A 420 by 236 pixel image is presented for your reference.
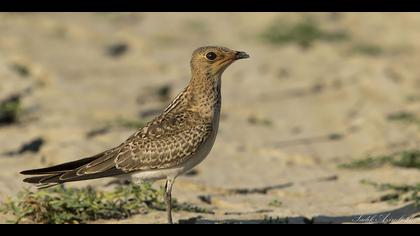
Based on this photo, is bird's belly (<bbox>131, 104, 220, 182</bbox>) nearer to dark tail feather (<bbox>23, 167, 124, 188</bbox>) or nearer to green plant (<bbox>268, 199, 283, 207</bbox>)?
dark tail feather (<bbox>23, 167, 124, 188</bbox>)

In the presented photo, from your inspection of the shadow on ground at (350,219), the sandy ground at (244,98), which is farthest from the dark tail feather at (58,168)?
the shadow on ground at (350,219)

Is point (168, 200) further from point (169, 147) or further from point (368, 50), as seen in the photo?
point (368, 50)

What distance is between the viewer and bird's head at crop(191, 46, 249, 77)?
21.3 ft

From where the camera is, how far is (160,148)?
6.20 m

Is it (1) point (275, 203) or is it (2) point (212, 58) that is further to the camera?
(1) point (275, 203)

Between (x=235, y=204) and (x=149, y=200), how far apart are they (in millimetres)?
817

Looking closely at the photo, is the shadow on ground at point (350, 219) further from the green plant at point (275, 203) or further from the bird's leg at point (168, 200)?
the green plant at point (275, 203)

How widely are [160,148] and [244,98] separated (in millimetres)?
5045

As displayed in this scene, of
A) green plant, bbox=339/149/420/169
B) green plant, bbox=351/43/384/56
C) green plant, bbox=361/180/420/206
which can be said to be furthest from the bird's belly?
green plant, bbox=351/43/384/56

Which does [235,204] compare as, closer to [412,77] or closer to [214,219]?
[214,219]

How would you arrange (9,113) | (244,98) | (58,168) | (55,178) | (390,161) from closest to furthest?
1. (55,178)
2. (58,168)
3. (390,161)
4. (9,113)
5. (244,98)

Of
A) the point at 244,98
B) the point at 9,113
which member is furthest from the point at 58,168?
the point at 244,98

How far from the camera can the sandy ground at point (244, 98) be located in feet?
24.6
